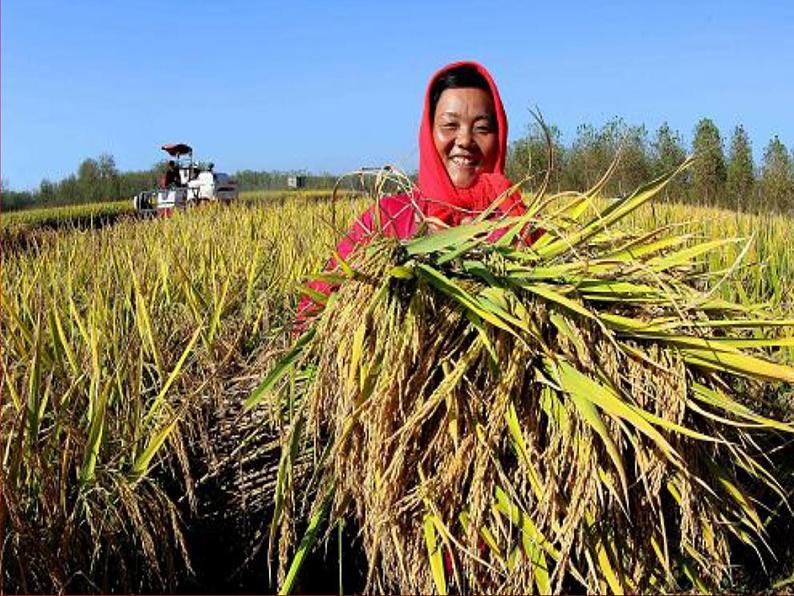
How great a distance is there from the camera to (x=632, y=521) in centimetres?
146

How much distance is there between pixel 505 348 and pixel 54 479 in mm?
960

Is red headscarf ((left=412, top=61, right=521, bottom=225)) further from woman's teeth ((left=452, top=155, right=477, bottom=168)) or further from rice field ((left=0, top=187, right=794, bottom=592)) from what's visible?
rice field ((left=0, top=187, right=794, bottom=592))

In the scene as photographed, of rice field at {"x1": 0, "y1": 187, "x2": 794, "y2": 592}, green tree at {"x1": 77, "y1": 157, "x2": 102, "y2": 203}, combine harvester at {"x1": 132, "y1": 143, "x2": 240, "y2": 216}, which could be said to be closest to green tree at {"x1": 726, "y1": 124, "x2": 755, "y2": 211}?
combine harvester at {"x1": 132, "y1": 143, "x2": 240, "y2": 216}

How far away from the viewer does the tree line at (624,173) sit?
2714 millimetres

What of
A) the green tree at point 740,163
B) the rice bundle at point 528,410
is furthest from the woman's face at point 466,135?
the green tree at point 740,163

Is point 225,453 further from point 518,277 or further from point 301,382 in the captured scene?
point 518,277

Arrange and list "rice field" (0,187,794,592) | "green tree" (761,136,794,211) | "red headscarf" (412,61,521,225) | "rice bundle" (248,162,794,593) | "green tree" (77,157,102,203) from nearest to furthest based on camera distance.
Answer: "rice bundle" (248,162,794,593) → "rice field" (0,187,794,592) → "red headscarf" (412,61,521,225) → "green tree" (761,136,794,211) → "green tree" (77,157,102,203)

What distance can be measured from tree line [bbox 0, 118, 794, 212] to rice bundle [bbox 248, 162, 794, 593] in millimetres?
243

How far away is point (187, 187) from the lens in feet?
46.6

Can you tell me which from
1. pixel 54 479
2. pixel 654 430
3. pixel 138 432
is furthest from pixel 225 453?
pixel 654 430

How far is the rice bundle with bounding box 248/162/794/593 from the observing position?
1.39m

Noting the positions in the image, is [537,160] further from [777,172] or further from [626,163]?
[777,172]

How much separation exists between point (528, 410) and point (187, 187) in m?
13.5

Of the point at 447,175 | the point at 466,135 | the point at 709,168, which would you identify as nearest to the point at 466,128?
the point at 466,135
